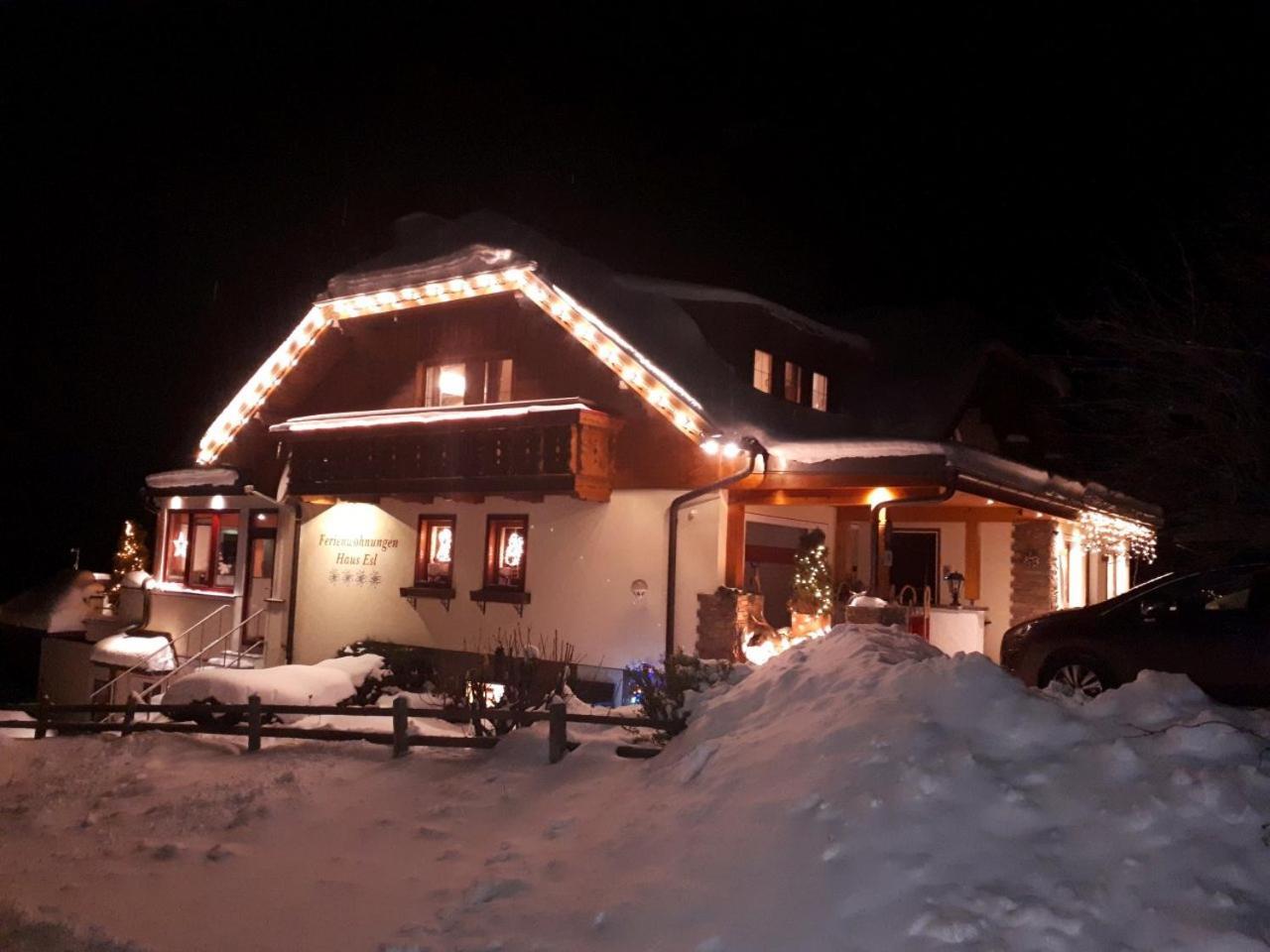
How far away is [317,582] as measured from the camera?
1900cm

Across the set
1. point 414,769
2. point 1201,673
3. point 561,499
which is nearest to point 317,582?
point 561,499

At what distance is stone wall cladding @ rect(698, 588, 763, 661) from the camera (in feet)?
46.0

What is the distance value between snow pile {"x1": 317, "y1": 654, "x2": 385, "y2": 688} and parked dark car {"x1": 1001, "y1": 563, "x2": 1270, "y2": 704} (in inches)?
380

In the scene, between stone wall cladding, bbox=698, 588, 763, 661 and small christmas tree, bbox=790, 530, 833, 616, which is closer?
stone wall cladding, bbox=698, 588, 763, 661

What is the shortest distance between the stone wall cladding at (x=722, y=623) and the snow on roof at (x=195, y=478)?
1050 cm

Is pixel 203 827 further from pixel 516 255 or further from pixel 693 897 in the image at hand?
pixel 516 255

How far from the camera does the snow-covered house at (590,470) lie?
47.8 feet

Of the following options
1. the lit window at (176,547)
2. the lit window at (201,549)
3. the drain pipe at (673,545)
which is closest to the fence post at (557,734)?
the drain pipe at (673,545)

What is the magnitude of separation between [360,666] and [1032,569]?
38.0 feet

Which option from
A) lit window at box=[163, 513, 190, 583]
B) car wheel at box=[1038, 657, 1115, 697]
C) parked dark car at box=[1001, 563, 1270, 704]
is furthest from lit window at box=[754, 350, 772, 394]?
lit window at box=[163, 513, 190, 583]

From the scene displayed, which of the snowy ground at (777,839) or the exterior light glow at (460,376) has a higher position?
the exterior light glow at (460,376)

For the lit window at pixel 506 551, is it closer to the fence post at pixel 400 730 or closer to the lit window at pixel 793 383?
the lit window at pixel 793 383

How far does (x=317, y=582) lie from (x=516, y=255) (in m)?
7.51

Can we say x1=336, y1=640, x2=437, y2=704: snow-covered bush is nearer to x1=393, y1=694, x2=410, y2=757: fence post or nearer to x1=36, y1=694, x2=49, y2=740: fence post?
x1=36, y1=694, x2=49, y2=740: fence post
